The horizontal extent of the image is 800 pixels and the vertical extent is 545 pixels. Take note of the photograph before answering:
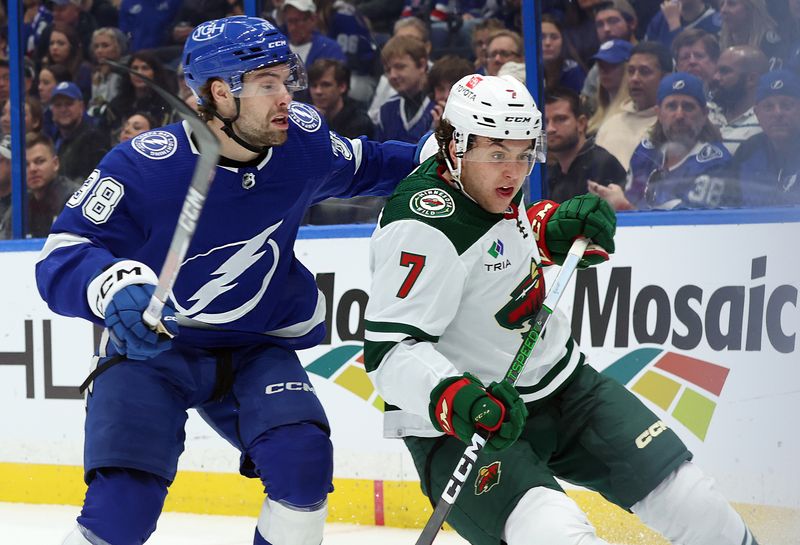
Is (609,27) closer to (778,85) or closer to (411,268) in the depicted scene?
(778,85)

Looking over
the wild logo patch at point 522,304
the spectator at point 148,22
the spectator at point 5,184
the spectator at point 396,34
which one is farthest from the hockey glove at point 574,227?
the spectator at point 5,184

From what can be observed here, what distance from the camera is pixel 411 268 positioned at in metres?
2.27

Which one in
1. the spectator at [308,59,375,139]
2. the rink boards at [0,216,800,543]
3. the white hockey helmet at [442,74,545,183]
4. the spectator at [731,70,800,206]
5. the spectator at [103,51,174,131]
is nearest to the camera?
the white hockey helmet at [442,74,545,183]

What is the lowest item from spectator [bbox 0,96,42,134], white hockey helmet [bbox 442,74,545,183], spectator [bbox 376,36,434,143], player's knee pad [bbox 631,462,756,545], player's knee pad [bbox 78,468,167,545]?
spectator [bbox 0,96,42,134]

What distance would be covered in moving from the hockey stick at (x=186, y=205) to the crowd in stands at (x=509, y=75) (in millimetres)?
1512

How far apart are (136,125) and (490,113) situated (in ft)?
9.57

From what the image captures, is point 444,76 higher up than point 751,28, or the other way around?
point 751,28

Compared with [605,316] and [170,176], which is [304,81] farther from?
[605,316]

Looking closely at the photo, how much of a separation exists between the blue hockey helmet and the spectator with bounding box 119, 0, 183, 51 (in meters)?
2.40

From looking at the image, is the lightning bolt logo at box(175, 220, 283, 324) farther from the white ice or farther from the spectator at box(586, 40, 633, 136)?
the spectator at box(586, 40, 633, 136)

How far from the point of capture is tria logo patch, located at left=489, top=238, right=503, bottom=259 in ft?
7.82

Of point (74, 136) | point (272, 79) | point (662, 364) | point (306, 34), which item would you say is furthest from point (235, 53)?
point (74, 136)

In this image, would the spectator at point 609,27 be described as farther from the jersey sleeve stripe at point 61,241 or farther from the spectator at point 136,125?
the jersey sleeve stripe at point 61,241

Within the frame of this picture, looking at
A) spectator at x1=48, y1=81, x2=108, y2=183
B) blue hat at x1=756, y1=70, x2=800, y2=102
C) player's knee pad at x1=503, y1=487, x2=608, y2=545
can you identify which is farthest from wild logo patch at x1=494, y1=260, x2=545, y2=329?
spectator at x1=48, y1=81, x2=108, y2=183
